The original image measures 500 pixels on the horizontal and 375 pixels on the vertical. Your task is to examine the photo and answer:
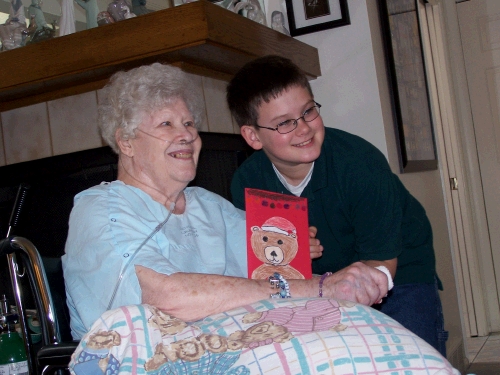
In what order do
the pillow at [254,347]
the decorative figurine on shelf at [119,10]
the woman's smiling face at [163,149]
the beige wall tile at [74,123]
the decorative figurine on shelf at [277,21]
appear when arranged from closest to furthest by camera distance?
the pillow at [254,347], the woman's smiling face at [163,149], the decorative figurine on shelf at [119,10], the beige wall tile at [74,123], the decorative figurine on shelf at [277,21]

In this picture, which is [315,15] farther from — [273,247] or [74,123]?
[273,247]

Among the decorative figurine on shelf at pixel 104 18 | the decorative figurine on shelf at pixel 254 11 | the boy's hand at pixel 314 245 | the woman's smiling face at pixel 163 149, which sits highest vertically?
the decorative figurine on shelf at pixel 254 11

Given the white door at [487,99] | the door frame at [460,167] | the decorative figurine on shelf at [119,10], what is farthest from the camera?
the white door at [487,99]

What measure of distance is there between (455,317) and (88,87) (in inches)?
79.8

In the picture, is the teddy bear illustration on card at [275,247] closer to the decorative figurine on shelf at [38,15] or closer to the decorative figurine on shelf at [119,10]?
the decorative figurine on shelf at [119,10]

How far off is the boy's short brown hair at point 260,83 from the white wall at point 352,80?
86cm

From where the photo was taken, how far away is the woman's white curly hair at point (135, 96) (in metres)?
1.29

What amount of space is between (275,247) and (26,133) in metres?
1.28

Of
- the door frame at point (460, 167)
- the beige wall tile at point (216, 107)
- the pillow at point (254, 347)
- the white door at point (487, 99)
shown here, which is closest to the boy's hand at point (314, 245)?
the pillow at point (254, 347)

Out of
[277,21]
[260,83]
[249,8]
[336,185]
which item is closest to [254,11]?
[249,8]

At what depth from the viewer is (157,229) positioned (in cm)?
120

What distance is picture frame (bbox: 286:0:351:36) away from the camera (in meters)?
2.29

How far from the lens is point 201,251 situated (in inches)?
51.0

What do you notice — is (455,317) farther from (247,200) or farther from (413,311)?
(247,200)
